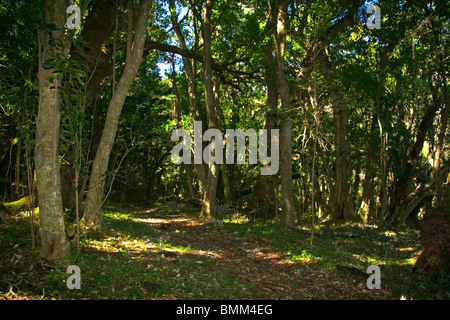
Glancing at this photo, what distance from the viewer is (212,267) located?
22.0 feet

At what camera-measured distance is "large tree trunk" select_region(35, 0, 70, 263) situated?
188 inches

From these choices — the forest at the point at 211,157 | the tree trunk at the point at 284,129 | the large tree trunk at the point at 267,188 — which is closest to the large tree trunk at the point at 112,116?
the forest at the point at 211,157

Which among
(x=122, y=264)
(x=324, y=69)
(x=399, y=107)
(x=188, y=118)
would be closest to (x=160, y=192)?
(x=188, y=118)

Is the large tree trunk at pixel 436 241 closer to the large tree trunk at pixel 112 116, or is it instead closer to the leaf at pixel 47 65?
the large tree trunk at pixel 112 116

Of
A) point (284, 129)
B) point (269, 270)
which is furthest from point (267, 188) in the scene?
point (269, 270)

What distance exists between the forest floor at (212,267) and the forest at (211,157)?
0.12 feet

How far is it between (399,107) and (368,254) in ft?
33.4

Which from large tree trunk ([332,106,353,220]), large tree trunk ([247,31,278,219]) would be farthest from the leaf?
large tree trunk ([332,106,353,220])

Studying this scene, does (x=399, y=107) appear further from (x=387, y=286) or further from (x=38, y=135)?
(x=38, y=135)

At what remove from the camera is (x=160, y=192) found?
21.5m

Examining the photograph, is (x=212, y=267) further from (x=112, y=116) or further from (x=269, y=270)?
(x=112, y=116)

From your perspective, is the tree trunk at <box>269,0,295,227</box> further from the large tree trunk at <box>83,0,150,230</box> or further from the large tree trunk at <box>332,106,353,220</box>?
the large tree trunk at <box>83,0,150,230</box>

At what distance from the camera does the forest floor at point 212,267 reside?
4762 mm
